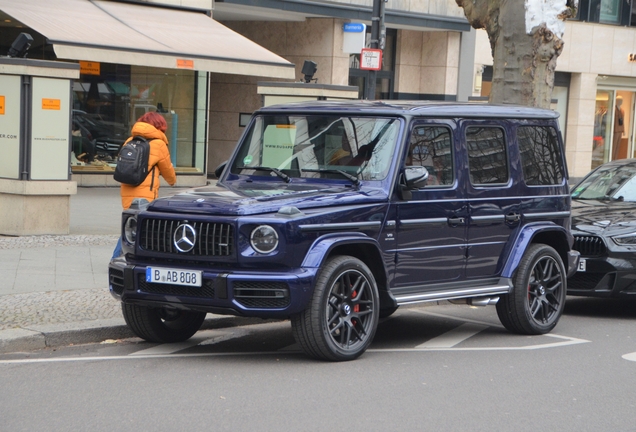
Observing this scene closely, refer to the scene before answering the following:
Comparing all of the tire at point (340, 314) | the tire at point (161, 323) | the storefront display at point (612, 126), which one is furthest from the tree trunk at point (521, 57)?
the storefront display at point (612, 126)

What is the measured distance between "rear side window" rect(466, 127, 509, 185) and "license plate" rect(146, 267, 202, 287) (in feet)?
8.67

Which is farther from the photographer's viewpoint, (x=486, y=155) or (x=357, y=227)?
(x=486, y=155)

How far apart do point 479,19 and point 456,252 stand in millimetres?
7445

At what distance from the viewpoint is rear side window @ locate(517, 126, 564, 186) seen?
9.14 m

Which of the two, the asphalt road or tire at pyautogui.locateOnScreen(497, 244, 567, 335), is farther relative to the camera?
tire at pyautogui.locateOnScreen(497, 244, 567, 335)

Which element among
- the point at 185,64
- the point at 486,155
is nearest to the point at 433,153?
the point at 486,155

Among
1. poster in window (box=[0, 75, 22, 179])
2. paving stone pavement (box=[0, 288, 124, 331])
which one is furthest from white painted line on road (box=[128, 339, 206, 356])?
poster in window (box=[0, 75, 22, 179])

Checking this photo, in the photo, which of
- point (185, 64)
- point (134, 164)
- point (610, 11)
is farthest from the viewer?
point (610, 11)

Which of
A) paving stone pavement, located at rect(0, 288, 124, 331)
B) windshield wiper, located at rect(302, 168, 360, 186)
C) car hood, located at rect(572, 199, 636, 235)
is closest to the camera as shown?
windshield wiper, located at rect(302, 168, 360, 186)

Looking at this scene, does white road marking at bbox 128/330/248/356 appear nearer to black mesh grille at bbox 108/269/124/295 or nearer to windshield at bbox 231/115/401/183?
black mesh grille at bbox 108/269/124/295

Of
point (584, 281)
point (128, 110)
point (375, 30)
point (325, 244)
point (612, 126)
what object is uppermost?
point (375, 30)

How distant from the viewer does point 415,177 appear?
782 centimetres

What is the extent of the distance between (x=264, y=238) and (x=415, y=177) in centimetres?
144

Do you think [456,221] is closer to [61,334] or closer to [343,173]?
[343,173]
